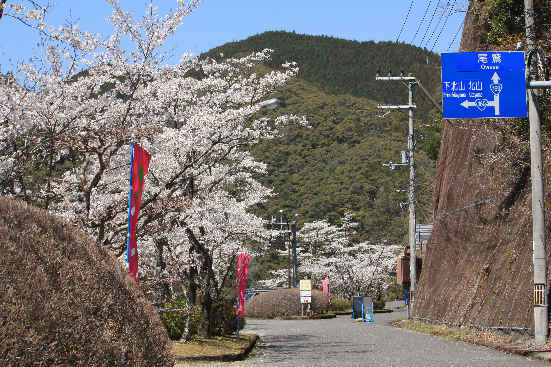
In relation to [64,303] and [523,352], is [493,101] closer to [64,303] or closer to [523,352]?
[523,352]

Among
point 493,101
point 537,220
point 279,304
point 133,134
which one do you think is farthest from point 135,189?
point 279,304

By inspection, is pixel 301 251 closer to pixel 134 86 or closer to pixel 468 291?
pixel 468 291

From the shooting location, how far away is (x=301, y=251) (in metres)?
67.2

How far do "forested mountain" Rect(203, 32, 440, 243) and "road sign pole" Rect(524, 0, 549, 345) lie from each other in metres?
34.6

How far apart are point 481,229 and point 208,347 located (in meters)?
9.68

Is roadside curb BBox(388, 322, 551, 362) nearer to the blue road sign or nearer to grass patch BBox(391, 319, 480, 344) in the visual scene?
grass patch BBox(391, 319, 480, 344)

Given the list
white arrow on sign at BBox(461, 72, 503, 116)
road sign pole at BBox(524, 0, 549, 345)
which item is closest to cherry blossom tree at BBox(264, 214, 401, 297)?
road sign pole at BBox(524, 0, 549, 345)

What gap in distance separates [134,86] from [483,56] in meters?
7.93

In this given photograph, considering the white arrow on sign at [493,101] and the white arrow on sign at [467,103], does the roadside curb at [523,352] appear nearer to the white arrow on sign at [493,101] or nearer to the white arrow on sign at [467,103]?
the white arrow on sign at [493,101]

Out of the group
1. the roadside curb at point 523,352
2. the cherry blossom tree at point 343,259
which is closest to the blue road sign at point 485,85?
the roadside curb at point 523,352

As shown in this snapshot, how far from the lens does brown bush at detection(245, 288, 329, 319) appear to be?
4591 centimetres

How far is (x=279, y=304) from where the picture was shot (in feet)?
151

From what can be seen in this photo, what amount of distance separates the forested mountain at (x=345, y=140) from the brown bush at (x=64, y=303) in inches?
1803

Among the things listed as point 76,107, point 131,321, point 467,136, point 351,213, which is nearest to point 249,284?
point 351,213
